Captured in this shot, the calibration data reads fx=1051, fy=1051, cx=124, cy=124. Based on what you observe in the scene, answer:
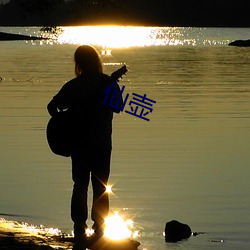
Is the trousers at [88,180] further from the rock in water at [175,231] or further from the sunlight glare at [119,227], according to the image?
the rock in water at [175,231]

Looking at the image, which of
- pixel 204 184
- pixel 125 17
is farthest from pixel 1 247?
pixel 204 184

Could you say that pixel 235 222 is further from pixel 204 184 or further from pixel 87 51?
pixel 87 51

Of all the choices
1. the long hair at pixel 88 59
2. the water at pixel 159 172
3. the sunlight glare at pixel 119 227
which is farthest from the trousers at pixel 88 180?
the water at pixel 159 172

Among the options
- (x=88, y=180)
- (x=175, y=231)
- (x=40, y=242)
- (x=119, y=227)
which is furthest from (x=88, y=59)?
(x=119, y=227)

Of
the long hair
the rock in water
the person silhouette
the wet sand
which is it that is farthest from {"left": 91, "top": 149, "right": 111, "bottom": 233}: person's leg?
the rock in water

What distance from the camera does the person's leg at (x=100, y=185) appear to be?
1048 cm

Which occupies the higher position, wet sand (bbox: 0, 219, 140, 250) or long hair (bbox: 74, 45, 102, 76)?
long hair (bbox: 74, 45, 102, 76)

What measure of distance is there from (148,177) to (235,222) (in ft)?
14.4

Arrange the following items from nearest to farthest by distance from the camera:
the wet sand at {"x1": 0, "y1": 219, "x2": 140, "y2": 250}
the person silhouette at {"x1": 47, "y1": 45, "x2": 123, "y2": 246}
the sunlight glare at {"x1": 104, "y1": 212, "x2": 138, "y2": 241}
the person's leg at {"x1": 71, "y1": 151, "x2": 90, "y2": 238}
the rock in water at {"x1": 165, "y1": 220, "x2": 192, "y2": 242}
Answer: the person silhouette at {"x1": 47, "y1": 45, "x2": 123, "y2": 246}
the person's leg at {"x1": 71, "y1": 151, "x2": 90, "y2": 238}
the wet sand at {"x1": 0, "y1": 219, "x2": 140, "y2": 250}
the sunlight glare at {"x1": 104, "y1": 212, "x2": 138, "y2": 241}
the rock in water at {"x1": 165, "y1": 220, "x2": 192, "y2": 242}

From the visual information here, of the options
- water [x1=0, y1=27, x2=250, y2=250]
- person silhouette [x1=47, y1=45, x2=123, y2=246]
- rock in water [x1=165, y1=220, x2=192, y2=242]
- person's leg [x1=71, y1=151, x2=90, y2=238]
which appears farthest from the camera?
water [x1=0, y1=27, x2=250, y2=250]

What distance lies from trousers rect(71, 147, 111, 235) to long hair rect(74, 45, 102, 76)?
2.59 ft

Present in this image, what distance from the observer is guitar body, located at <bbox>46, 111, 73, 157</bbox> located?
34.4 ft

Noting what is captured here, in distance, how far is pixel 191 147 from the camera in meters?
23.7

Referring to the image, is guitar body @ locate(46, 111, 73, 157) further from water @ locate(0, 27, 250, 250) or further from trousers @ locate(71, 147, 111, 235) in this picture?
water @ locate(0, 27, 250, 250)
